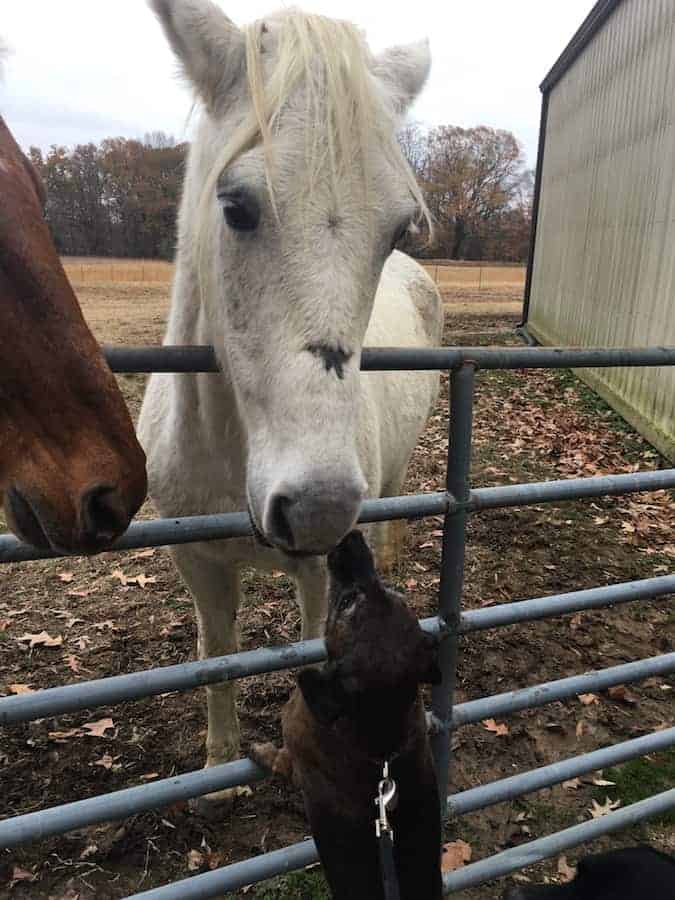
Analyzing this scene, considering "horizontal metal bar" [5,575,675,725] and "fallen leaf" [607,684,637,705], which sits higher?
"horizontal metal bar" [5,575,675,725]

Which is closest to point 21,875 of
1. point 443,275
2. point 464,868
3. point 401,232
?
point 464,868

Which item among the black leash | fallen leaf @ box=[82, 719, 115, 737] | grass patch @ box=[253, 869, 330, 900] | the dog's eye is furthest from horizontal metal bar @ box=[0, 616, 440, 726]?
fallen leaf @ box=[82, 719, 115, 737]

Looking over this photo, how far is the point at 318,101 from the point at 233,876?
197cm

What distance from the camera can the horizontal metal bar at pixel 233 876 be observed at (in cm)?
163

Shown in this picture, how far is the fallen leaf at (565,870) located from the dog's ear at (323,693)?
1.79m

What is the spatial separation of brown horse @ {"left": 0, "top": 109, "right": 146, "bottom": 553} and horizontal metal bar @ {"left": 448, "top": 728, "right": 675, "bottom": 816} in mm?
1481

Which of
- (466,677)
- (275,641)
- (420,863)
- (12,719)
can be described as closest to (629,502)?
(466,677)

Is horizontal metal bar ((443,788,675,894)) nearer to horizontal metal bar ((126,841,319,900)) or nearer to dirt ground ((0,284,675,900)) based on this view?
dirt ground ((0,284,675,900))

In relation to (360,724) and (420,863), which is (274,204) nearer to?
(360,724)

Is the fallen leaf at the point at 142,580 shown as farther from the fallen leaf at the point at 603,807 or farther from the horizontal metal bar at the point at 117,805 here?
the fallen leaf at the point at 603,807

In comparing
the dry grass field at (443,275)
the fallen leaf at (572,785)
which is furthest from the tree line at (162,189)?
the dry grass field at (443,275)

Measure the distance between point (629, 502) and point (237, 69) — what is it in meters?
5.20

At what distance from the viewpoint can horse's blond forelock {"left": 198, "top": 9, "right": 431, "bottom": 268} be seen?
1426mm

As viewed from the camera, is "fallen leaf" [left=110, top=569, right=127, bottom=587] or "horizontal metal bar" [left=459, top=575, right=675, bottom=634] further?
"fallen leaf" [left=110, top=569, right=127, bottom=587]
